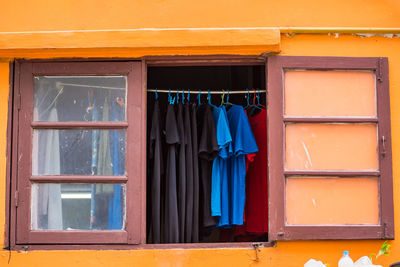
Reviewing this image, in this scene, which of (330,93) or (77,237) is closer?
(77,237)

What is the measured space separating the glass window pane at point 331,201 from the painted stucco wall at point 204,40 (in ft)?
0.54

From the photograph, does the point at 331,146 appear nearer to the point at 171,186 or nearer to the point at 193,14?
the point at 171,186

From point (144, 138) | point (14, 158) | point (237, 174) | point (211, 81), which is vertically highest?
point (211, 81)

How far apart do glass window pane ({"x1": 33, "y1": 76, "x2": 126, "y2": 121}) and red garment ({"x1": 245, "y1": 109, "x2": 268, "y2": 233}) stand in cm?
127

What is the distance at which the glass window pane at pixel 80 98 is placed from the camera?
399 centimetres

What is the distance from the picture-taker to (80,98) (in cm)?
402

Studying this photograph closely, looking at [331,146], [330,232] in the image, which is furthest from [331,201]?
[331,146]

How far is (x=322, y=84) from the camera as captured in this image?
396 centimetres

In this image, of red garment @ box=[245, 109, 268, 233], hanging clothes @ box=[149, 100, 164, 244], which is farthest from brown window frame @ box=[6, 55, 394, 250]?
red garment @ box=[245, 109, 268, 233]

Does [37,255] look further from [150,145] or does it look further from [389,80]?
[389,80]

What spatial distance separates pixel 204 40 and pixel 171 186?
1.20 metres

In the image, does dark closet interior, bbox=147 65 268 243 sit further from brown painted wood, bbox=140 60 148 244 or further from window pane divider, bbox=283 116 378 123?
window pane divider, bbox=283 116 378 123

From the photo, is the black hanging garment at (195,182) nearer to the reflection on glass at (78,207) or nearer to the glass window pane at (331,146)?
the reflection on glass at (78,207)

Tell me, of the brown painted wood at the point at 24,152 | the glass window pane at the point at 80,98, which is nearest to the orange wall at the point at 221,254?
the brown painted wood at the point at 24,152
